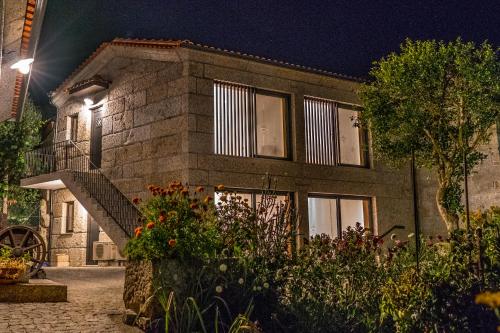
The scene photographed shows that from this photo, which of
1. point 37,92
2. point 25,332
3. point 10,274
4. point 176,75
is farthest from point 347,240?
point 37,92

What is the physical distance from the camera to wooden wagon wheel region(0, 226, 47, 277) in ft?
29.1

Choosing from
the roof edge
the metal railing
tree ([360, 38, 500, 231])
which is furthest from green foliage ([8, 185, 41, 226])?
tree ([360, 38, 500, 231])

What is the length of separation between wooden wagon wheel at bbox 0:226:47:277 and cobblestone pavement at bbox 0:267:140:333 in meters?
0.83

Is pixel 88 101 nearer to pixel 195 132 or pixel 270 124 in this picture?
pixel 195 132

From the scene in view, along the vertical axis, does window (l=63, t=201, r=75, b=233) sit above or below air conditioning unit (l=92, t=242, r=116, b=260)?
above

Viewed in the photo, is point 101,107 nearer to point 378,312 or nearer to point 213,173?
point 213,173

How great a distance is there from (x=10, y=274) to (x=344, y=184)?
1149cm

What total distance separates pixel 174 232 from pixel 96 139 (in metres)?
12.5

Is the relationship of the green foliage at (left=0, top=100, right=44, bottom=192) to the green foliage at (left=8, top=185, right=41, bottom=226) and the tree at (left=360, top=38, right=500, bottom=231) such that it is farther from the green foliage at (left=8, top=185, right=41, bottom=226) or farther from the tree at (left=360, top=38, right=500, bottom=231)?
the tree at (left=360, top=38, right=500, bottom=231)

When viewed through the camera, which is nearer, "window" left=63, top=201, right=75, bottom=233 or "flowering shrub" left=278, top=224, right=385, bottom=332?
"flowering shrub" left=278, top=224, right=385, bottom=332

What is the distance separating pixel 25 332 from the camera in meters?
6.06

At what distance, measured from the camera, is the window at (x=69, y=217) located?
1933cm

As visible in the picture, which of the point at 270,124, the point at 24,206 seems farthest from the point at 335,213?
the point at 24,206

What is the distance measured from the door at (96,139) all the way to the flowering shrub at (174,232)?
37.3ft
